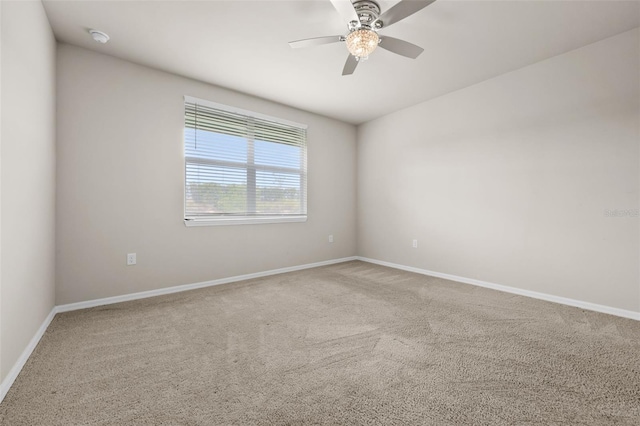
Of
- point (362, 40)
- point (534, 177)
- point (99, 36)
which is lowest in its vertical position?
point (534, 177)

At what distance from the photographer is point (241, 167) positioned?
143 inches

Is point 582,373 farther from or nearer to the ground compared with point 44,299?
nearer to the ground

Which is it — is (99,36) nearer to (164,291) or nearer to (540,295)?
(164,291)

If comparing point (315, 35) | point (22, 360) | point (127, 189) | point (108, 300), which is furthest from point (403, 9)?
point (108, 300)

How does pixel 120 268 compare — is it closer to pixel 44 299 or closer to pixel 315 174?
pixel 44 299

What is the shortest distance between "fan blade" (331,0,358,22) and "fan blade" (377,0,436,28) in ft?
0.60

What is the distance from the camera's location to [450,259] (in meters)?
3.66

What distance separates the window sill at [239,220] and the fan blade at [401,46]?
8.24ft

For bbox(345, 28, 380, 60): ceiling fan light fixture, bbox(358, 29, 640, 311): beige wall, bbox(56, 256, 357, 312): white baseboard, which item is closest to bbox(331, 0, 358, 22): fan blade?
bbox(345, 28, 380, 60): ceiling fan light fixture

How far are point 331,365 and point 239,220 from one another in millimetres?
2373

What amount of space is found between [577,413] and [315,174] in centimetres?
375

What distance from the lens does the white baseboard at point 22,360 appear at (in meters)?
1.38

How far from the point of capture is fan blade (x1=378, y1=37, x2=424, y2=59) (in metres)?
2.09

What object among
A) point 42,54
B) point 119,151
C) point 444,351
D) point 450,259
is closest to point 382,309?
point 444,351
